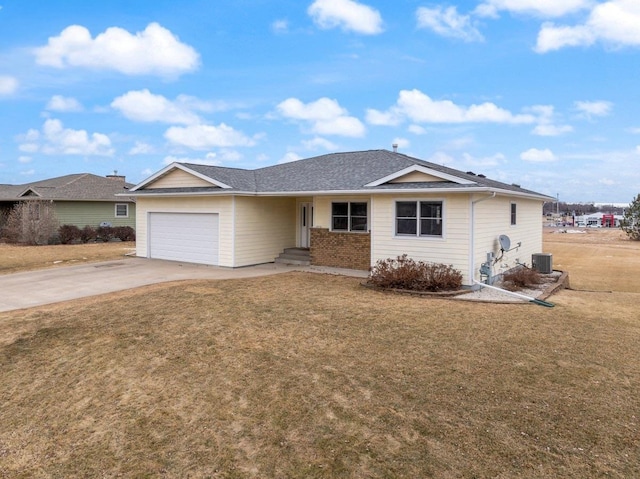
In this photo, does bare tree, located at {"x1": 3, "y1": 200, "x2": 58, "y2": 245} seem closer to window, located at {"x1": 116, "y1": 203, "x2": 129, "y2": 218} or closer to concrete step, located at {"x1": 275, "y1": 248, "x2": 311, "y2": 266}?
window, located at {"x1": 116, "y1": 203, "x2": 129, "y2": 218}

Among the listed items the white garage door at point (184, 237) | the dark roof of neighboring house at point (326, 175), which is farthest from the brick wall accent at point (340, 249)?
the white garage door at point (184, 237)

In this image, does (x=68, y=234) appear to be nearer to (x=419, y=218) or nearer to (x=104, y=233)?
(x=104, y=233)

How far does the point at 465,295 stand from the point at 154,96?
76.2 feet

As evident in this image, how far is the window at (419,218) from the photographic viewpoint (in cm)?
1232

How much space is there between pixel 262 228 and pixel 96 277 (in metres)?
5.87

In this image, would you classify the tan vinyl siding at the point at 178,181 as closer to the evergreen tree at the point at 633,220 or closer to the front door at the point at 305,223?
the front door at the point at 305,223

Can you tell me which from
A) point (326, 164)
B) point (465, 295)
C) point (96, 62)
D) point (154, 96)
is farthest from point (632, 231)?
point (96, 62)

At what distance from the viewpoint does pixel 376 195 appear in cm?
1328

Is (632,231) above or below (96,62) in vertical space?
below

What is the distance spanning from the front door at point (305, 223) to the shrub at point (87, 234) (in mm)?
16276

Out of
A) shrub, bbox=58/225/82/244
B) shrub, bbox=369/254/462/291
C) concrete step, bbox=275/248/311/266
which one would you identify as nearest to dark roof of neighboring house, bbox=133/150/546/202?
shrub, bbox=369/254/462/291

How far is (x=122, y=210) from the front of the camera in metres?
29.8

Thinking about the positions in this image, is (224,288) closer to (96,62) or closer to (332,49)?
(332,49)

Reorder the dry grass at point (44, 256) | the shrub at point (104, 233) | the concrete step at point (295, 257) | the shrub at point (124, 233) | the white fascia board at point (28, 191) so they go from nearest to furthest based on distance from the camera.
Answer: the concrete step at point (295, 257)
the dry grass at point (44, 256)
the white fascia board at point (28, 191)
the shrub at point (104, 233)
the shrub at point (124, 233)
